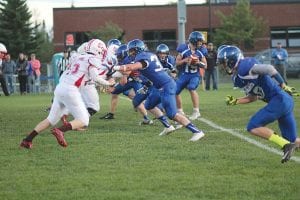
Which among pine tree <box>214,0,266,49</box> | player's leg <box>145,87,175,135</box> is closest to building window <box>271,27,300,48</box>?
pine tree <box>214,0,266,49</box>

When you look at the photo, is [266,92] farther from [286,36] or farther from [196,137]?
[286,36]

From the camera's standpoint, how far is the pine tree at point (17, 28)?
160ft

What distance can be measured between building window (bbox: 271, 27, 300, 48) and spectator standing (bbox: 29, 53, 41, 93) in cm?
2279

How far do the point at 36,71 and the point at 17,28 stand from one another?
906 inches

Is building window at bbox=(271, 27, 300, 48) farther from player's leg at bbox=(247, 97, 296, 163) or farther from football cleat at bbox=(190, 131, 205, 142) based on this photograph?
player's leg at bbox=(247, 97, 296, 163)

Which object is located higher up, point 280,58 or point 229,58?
point 229,58

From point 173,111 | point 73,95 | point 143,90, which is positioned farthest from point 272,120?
point 143,90

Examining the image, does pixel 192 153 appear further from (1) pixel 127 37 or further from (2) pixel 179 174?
(1) pixel 127 37

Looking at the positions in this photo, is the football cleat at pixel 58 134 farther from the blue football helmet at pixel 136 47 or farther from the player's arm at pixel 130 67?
the blue football helmet at pixel 136 47

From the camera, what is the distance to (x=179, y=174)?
23.2ft

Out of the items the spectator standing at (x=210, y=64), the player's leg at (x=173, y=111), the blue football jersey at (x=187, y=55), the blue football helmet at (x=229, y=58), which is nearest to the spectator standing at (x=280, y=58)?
the spectator standing at (x=210, y=64)

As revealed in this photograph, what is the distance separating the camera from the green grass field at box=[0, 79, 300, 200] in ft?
20.4

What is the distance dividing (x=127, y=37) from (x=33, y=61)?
799 inches

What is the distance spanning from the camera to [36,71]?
27.9 meters
